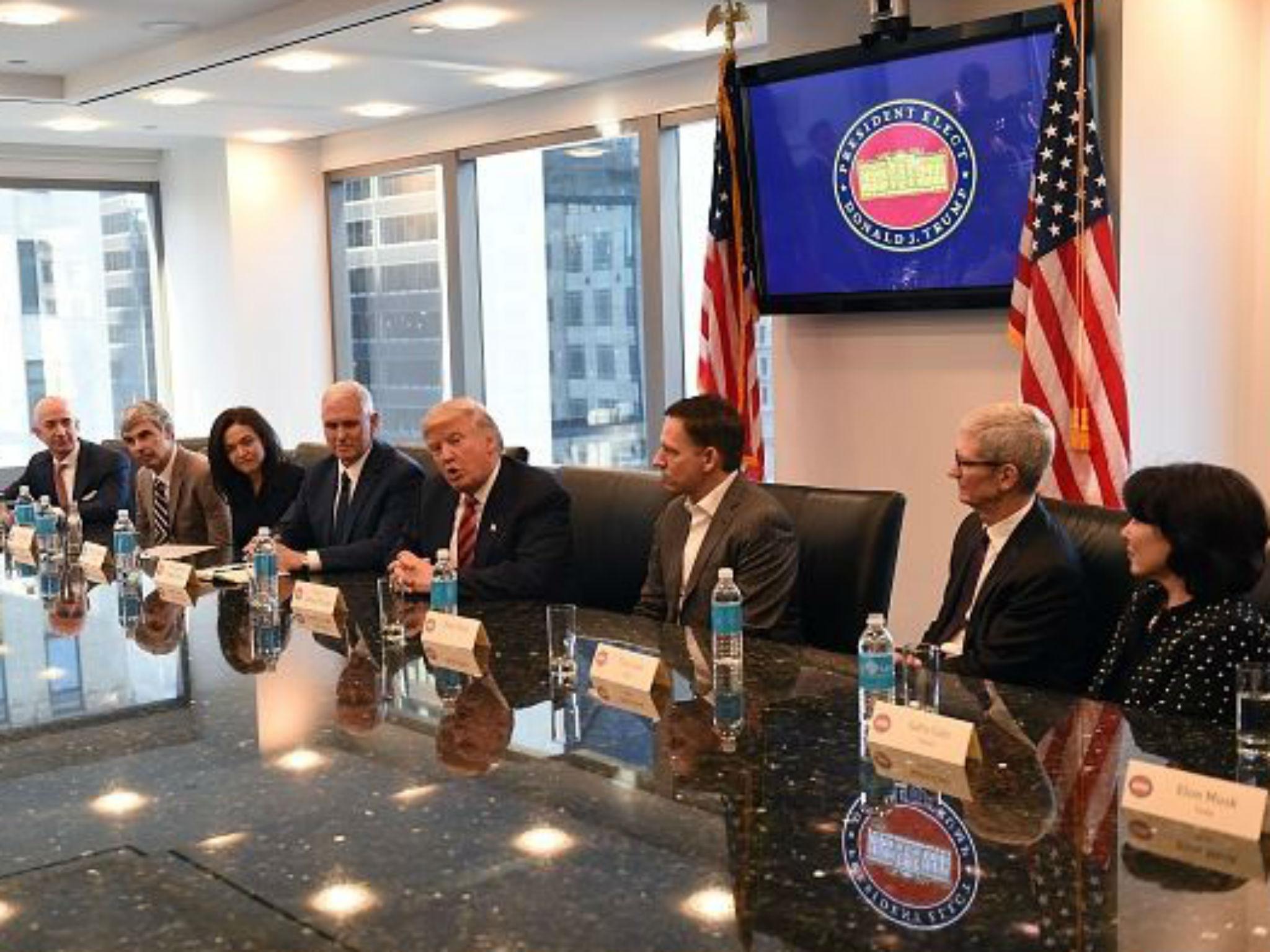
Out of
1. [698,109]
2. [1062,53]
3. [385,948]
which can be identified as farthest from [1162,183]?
[385,948]

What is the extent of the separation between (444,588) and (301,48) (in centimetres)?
341

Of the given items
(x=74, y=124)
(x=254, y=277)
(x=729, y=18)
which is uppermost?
(x=74, y=124)

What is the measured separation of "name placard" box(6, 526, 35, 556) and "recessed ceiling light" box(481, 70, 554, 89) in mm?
2921

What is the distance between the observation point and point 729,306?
16.9 ft

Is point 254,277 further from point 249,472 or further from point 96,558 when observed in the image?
point 96,558

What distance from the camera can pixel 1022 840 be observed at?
156 centimetres

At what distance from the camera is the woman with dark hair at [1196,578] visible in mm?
2170

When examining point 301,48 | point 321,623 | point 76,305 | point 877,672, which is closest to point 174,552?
point 321,623

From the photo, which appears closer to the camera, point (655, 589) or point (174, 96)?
point (655, 589)

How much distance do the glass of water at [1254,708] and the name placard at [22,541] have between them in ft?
11.0

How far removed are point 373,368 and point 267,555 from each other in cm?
538

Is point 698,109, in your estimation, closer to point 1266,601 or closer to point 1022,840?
point 1266,601

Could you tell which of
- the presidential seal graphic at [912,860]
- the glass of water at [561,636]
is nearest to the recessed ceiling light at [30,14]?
the glass of water at [561,636]

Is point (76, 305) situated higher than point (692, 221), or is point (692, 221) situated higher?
point (692, 221)
